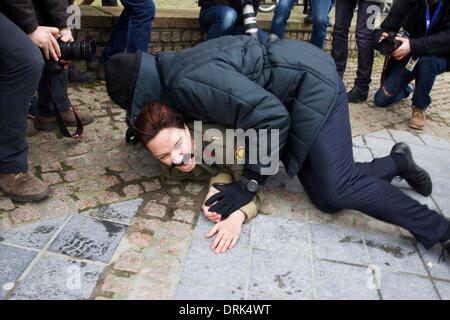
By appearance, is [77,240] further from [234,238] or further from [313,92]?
[313,92]

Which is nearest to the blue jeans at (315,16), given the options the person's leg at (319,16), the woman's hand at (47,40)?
the person's leg at (319,16)

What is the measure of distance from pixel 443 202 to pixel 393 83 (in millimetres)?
1763

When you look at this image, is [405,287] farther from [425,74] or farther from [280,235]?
[425,74]

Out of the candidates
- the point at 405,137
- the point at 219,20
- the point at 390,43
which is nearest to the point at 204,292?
the point at 405,137

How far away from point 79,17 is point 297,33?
2.68 m

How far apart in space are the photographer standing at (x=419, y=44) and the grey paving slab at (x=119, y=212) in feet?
8.96

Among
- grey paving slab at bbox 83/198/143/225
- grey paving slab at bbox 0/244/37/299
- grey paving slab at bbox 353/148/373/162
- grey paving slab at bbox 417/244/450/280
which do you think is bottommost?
grey paving slab at bbox 353/148/373/162

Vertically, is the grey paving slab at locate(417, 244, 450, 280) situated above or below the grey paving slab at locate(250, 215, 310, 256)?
below

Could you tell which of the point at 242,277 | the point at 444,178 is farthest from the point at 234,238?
the point at 444,178

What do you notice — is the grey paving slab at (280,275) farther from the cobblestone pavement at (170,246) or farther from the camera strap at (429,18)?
the camera strap at (429,18)

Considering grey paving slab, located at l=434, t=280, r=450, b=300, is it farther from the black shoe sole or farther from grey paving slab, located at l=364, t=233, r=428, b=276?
the black shoe sole

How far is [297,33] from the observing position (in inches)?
215

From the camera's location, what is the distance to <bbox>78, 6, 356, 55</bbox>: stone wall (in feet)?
13.9

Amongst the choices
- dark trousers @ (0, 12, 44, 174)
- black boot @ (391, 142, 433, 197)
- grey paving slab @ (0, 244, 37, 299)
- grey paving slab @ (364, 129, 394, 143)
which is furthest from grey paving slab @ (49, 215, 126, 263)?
grey paving slab @ (364, 129, 394, 143)
